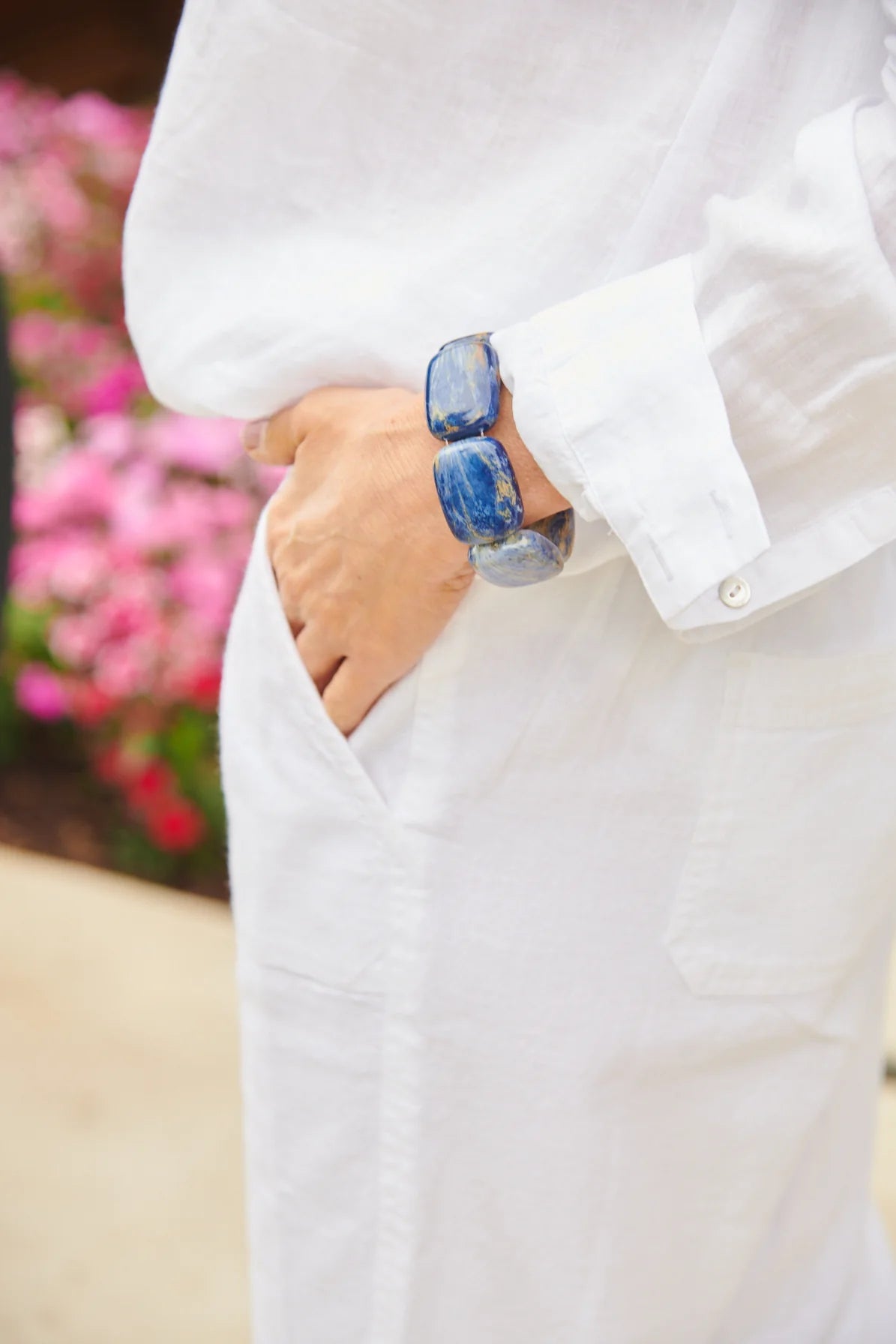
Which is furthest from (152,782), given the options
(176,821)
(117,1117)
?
(117,1117)

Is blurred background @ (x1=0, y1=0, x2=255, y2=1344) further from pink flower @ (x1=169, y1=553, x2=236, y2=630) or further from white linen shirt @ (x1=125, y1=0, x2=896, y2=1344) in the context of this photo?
white linen shirt @ (x1=125, y1=0, x2=896, y2=1344)

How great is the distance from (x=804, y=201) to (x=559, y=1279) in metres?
0.71

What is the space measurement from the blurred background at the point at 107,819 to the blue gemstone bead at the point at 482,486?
1.38 metres

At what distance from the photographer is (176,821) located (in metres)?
2.53

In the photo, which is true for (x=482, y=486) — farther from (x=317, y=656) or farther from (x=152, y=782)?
(x=152, y=782)

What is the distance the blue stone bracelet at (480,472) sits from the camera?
0.74 m

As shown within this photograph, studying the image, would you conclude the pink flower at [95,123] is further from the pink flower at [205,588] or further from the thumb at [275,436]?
the thumb at [275,436]

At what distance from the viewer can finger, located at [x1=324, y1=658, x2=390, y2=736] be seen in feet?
2.77

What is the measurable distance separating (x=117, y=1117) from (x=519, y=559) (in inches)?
63.5

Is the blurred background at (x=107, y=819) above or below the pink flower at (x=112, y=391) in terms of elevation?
below

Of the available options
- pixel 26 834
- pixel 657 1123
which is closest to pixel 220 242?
pixel 657 1123

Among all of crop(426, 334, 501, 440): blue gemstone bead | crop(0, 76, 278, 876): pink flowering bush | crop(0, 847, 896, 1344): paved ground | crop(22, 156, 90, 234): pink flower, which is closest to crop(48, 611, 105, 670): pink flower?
crop(0, 76, 278, 876): pink flowering bush

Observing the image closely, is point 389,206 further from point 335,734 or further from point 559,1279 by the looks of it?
point 559,1279

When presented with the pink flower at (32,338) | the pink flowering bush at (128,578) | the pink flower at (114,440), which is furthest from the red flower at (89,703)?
the pink flower at (32,338)
